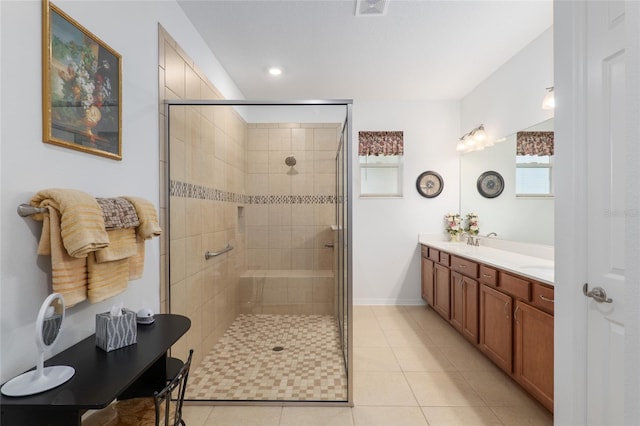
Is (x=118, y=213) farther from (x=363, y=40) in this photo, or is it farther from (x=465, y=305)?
(x=465, y=305)

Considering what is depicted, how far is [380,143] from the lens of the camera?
4.31 m

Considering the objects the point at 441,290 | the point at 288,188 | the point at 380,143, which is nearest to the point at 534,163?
the point at 441,290

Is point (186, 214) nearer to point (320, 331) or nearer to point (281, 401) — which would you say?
point (320, 331)

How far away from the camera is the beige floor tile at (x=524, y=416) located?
1.92 meters

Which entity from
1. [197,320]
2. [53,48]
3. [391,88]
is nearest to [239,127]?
[53,48]

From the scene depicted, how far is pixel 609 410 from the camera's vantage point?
1.27m

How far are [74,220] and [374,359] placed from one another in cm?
246

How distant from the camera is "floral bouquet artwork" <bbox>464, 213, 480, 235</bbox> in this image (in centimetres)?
388

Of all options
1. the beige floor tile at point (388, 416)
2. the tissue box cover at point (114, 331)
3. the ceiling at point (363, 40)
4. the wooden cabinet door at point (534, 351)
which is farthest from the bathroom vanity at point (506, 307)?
the tissue box cover at point (114, 331)

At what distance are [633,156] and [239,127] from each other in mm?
2077

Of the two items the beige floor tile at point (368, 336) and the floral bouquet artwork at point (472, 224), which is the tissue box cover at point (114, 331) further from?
the floral bouquet artwork at point (472, 224)

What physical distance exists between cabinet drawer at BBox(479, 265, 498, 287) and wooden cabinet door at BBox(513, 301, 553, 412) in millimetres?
319

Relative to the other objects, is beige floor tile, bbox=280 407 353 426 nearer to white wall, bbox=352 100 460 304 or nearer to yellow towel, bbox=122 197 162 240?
yellow towel, bbox=122 197 162 240

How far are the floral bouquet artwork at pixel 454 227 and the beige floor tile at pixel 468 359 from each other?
1546 mm
